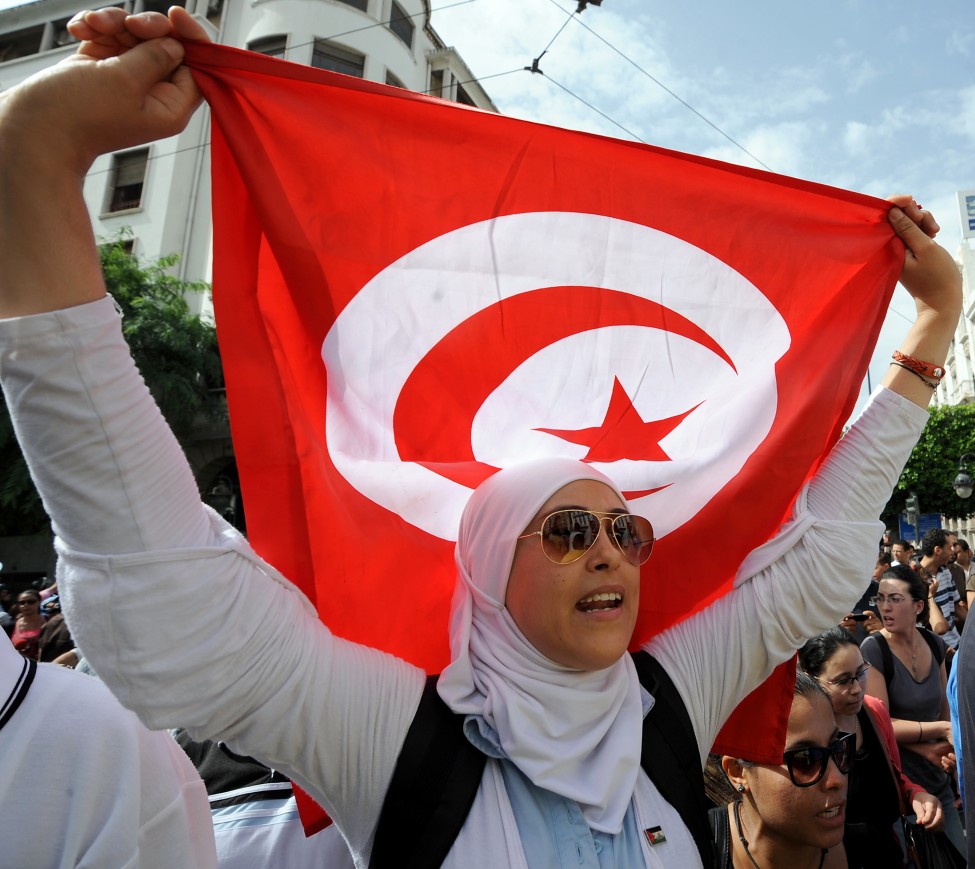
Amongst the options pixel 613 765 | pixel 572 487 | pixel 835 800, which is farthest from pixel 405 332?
pixel 835 800

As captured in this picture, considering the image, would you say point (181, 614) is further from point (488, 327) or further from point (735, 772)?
point (735, 772)

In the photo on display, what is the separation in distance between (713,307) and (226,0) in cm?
2150

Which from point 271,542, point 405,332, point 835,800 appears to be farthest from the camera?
point 835,800

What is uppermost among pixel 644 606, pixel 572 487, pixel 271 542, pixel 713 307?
pixel 713 307

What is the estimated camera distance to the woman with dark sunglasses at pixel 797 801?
2254mm

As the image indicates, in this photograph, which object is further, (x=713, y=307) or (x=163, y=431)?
(x=713, y=307)

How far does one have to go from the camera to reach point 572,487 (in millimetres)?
1730

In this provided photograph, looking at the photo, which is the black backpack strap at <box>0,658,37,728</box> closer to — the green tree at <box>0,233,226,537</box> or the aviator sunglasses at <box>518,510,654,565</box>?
the aviator sunglasses at <box>518,510,654,565</box>

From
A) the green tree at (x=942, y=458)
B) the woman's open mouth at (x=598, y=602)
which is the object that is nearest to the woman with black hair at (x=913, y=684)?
the woman's open mouth at (x=598, y=602)

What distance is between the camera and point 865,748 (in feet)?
9.91

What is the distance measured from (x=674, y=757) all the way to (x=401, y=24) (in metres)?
21.2

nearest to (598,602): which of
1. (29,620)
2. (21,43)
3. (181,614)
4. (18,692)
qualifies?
(181,614)

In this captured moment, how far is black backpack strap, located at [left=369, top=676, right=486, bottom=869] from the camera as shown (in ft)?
4.48

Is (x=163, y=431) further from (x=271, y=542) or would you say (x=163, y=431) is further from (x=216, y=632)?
(x=271, y=542)
